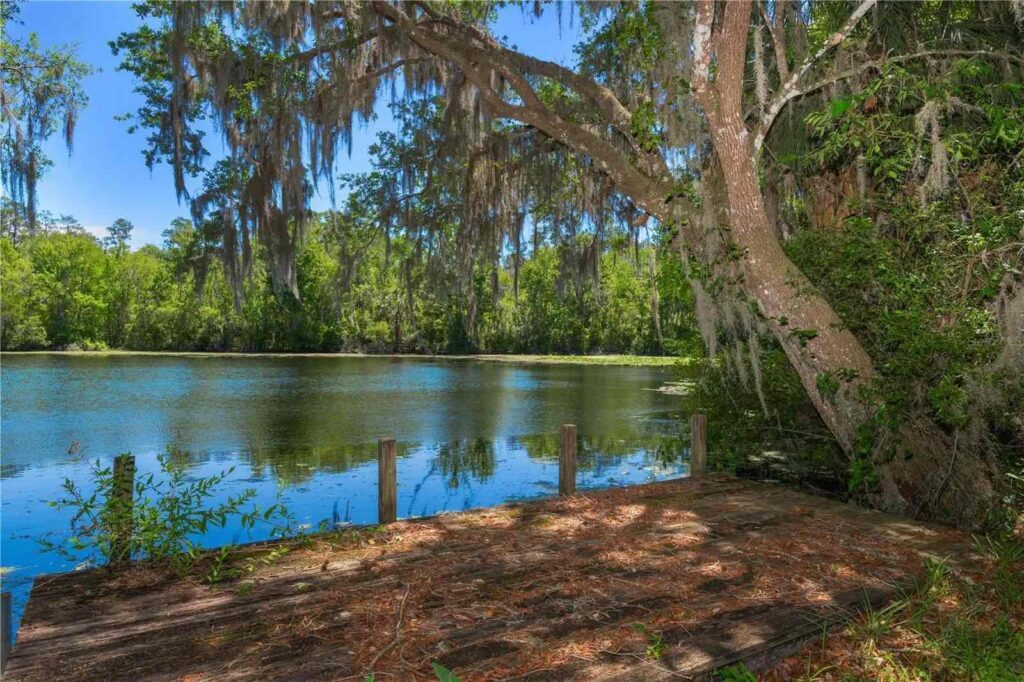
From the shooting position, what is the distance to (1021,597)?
4043 millimetres

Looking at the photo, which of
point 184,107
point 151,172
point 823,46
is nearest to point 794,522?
point 823,46

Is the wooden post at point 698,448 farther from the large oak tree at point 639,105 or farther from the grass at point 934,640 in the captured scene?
the grass at point 934,640

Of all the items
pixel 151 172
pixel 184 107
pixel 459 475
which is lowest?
pixel 459 475

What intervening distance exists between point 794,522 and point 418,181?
26.8 ft

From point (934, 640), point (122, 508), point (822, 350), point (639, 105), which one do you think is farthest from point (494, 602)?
point (639, 105)

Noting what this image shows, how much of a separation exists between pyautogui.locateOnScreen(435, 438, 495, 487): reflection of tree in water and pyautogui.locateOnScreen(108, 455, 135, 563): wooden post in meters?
6.38

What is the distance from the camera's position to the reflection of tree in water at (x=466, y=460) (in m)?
11.5

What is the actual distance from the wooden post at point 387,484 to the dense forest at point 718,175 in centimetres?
335

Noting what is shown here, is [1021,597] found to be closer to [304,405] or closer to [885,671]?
[885,671]

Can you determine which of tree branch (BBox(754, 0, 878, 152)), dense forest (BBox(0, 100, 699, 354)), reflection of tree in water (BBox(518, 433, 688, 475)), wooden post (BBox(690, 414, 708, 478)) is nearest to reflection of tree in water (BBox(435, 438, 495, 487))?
reflection of tree in water (BBox(518, 433, 688, 475))

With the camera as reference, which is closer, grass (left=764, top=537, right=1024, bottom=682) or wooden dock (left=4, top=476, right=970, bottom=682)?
wooden dock (left=4, top=476, right=970, bottom=682)

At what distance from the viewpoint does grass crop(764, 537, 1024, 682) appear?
10.9ft

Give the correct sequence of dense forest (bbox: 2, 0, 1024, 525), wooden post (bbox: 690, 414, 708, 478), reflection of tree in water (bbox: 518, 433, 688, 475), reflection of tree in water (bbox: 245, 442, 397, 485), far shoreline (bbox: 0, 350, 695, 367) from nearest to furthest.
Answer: dense forest (bbox: 2, 0, 1024, 525) → wooden post (bbox: 690, 414, 708, 478) → reflection of tree in water (bbox: 245, 442, 397, 485) → reflection of tree in water (bbox: 518, 433, 688, 475) → far shoreline (bbox: 0, 350, 695, 367)

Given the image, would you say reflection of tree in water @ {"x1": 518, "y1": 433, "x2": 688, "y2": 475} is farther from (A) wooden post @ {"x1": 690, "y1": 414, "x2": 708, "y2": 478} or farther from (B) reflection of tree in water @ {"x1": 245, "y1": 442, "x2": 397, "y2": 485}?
(A) wooden post @ {"x1": 690, "y1": 414, "x2": 708, "y2": 478}
